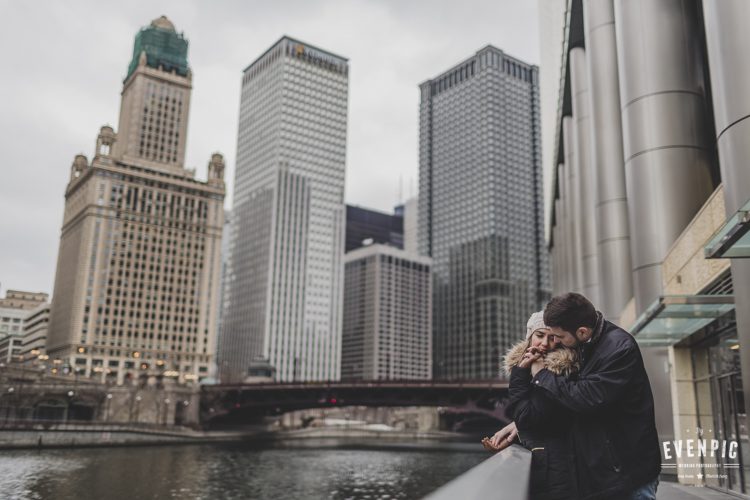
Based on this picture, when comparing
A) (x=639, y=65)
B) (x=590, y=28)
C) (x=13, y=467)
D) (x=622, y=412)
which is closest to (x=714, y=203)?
(x=639, y=65)

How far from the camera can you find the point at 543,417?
14.9ft

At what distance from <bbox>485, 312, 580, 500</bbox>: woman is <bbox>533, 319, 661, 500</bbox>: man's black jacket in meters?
0.08

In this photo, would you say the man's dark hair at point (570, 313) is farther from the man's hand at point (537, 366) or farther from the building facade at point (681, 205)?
the building facade at point (681, 205)

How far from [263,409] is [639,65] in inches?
3693

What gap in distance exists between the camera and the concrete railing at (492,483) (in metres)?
2.46

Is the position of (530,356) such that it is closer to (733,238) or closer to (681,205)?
(733,238)

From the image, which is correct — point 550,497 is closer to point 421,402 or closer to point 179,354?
point 421,402

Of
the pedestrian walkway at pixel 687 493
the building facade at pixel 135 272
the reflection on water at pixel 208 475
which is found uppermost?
the building facade at pixel 135 272

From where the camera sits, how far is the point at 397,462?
62500mm

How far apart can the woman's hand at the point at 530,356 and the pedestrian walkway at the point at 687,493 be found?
11.4 meters

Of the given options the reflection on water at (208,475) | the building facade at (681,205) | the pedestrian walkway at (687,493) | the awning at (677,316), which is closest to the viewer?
the building facade at (681,205)

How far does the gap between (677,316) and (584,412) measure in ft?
44.2

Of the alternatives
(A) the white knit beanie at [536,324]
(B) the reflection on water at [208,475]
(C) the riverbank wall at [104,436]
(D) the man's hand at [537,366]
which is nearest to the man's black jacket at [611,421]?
(D) the man's hand at [537,366]

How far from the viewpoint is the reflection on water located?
36406 mm
